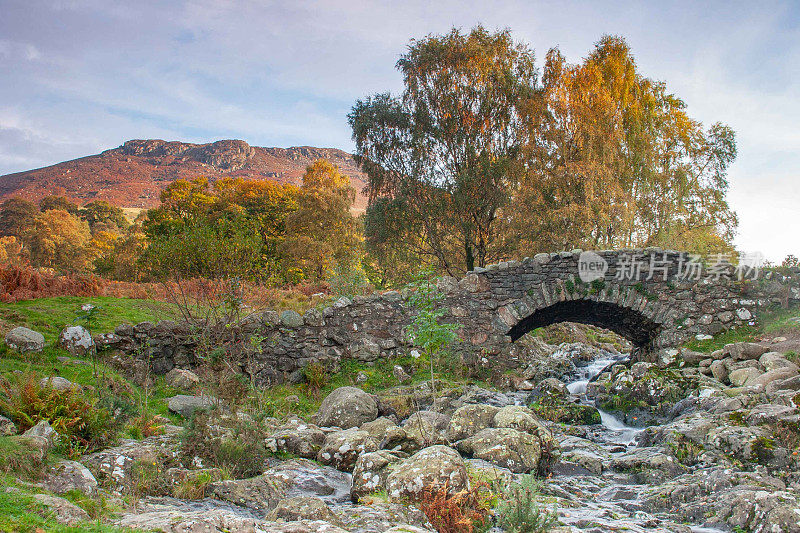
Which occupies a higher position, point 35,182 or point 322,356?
point 35,182

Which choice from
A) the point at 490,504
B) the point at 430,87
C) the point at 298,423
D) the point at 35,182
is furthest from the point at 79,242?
the point at 490,504

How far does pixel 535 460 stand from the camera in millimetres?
7020

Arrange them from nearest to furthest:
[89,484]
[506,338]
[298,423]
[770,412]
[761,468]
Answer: [89,484] → [761,468] → [770,412] → [298,423] → [506,338]

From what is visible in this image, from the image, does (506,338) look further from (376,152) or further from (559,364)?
(376,152)

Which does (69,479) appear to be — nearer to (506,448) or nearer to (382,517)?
(382,517)

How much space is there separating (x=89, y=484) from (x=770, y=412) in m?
9.28

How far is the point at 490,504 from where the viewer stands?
17.6ft

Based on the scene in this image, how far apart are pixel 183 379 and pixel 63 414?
4395 millimetres

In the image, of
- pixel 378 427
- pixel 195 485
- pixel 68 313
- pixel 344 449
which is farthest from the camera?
pixel 68 313

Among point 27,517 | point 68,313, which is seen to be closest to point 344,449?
point 27,517

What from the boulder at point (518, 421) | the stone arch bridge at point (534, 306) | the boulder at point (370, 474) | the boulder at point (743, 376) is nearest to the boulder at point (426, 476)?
the boulder at point (370, 474)

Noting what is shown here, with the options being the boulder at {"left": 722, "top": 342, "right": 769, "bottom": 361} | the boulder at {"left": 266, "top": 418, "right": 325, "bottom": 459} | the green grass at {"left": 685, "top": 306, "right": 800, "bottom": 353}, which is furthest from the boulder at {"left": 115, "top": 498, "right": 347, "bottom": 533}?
the green grass at {"left": 685, "top": 306, "right": 800, "bottom": 353}

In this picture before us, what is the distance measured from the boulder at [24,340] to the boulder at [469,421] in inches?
325

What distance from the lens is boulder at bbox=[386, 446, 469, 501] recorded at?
509 cm
